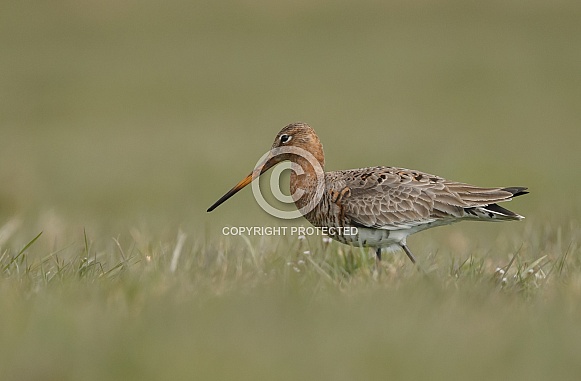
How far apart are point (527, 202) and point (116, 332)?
8303mm

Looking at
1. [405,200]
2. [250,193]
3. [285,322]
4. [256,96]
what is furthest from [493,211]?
[256,96]

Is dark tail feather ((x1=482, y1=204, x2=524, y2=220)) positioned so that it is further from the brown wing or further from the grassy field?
the grassy field

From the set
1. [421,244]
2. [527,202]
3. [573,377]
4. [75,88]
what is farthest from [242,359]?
[75,88]

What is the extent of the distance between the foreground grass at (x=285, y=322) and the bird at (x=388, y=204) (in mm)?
1189

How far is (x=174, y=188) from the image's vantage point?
12312mm

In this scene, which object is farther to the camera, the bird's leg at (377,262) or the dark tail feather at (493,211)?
the dark tail feather at (493,211)

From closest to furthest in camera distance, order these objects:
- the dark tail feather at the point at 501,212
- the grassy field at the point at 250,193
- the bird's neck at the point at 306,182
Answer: the grassy field at the point at 250,193 → the dark tail feather at the point at 501,212 → the bird's neck at the point at 306,182

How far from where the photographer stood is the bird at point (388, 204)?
22.2ft

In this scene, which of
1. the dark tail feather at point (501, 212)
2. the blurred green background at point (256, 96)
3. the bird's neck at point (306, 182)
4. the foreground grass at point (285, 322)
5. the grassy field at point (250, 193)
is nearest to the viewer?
the foreground grass at point (285, 322)

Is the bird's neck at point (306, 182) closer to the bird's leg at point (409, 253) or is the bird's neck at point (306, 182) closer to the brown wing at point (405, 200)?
the brown wing at point (405, 200)

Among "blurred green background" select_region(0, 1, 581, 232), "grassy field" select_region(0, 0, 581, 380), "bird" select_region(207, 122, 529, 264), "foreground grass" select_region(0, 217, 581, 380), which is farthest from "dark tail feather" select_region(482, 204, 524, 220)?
"blurred green background" select_region(0, 1, 581, 232)

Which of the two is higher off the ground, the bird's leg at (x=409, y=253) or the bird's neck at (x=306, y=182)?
the bird's neck at (x=306, y=182)

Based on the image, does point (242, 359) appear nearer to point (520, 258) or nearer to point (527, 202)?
point (520, 258)

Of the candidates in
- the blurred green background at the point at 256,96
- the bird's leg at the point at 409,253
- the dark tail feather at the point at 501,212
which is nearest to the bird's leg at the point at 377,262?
the bird's leg at the point at 409,253
